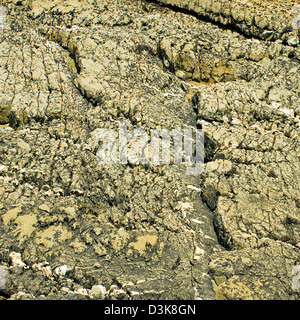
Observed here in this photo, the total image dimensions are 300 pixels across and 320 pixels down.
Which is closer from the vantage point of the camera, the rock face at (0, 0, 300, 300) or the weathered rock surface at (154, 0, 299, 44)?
the rock face at (0, 0, 300, 300)

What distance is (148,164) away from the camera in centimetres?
928

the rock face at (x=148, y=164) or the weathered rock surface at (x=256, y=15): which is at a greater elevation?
the weathered rock surface at (x=256, y=15)

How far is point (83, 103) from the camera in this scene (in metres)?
10.3

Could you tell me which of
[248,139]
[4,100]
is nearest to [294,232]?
[248,139]

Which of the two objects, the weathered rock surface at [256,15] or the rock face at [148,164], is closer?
the rock face at [148,164]

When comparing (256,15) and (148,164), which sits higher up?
(256,15)

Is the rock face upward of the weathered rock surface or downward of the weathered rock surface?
downward

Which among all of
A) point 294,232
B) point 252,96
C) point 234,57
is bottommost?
point 294,232

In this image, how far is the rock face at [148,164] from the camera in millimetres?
7496

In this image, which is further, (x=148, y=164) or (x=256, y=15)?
(x=256, y=15)

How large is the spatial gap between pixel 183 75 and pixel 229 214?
5.03m

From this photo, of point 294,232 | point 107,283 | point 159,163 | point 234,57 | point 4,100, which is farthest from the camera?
point 234,57

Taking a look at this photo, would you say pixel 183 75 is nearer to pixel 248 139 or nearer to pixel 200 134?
pixel 200 134

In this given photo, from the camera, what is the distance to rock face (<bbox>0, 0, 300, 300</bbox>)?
7.50 metres
